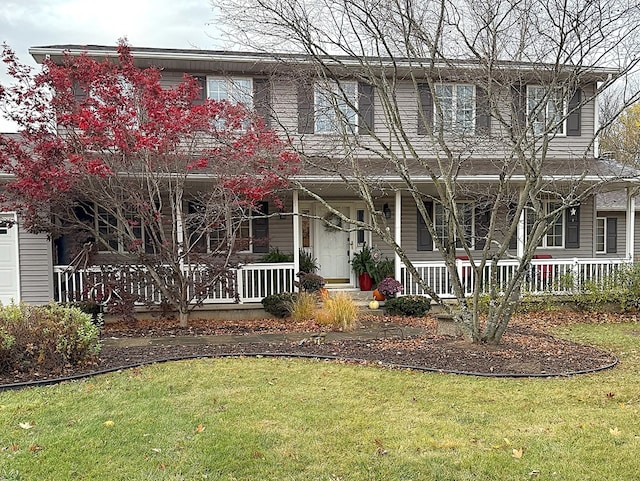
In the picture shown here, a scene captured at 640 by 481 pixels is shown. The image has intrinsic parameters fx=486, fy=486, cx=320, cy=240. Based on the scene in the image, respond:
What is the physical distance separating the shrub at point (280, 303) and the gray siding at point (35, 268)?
445cm

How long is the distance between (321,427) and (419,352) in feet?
9.14

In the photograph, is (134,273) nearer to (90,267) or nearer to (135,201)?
(90,267)

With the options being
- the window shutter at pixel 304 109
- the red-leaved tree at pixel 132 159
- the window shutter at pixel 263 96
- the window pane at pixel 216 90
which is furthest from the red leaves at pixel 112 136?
the window pane at pixel 216 90

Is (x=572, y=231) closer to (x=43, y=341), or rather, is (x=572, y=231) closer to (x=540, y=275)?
(x=540, y=275)

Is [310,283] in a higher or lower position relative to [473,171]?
lower

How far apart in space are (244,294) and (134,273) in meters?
2.23

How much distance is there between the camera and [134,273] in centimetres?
895

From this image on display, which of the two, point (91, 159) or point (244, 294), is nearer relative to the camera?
point (91, 159)

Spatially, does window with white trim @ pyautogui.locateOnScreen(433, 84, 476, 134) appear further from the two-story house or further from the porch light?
the porch light

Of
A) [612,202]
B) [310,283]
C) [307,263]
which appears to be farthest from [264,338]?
[612,202]

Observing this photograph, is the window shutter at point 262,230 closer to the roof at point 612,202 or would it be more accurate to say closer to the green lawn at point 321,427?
the green lawn at point 321,427

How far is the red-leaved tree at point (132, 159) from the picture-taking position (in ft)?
25.4

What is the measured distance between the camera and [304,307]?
9.15 metres

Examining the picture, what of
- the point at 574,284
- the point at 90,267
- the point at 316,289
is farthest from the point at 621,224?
the point at 90,267
